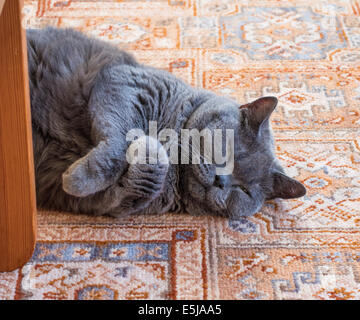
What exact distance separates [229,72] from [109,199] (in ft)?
3.40

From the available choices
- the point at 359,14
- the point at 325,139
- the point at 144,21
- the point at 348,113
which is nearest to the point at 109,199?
the point at 325,139

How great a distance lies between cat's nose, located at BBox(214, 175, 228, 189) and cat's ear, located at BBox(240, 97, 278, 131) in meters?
0.19

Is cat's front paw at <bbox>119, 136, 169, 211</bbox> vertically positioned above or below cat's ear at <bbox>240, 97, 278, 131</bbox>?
below

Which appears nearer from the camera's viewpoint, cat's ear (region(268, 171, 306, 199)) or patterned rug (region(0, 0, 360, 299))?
patterned rug (region(0, 0, 360, 299))

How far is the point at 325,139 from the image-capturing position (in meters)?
2.09

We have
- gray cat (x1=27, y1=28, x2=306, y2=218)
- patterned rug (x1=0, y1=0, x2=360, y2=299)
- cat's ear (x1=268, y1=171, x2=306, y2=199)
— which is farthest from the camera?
cat's ear (x1=268, y1=171, x2=306, y2=199)

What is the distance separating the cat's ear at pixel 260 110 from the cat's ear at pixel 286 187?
0.17 metres

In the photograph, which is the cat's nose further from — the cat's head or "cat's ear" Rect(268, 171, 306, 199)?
"cat's ear" Rect(268, 171, 306, 199)

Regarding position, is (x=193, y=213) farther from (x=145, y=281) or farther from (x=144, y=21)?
(x=144, y=21)

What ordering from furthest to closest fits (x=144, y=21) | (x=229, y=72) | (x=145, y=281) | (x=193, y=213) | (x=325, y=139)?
1. (x=144, y=21)
2. (x=229, y=72)
3. (x=325, y=139)
4. (x=193, y=213)
5. (x=145, y=281)

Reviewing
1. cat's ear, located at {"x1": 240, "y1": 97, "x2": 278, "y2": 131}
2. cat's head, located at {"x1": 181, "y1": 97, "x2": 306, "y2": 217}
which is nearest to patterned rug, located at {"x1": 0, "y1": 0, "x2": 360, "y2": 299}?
cat's head, located at {"x1": 181, "y1": 97, "x2": 306, "y2": 217}

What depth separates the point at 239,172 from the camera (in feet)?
5.49

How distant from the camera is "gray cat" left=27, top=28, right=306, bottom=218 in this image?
161 cm

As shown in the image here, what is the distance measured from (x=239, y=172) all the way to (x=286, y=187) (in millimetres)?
175
